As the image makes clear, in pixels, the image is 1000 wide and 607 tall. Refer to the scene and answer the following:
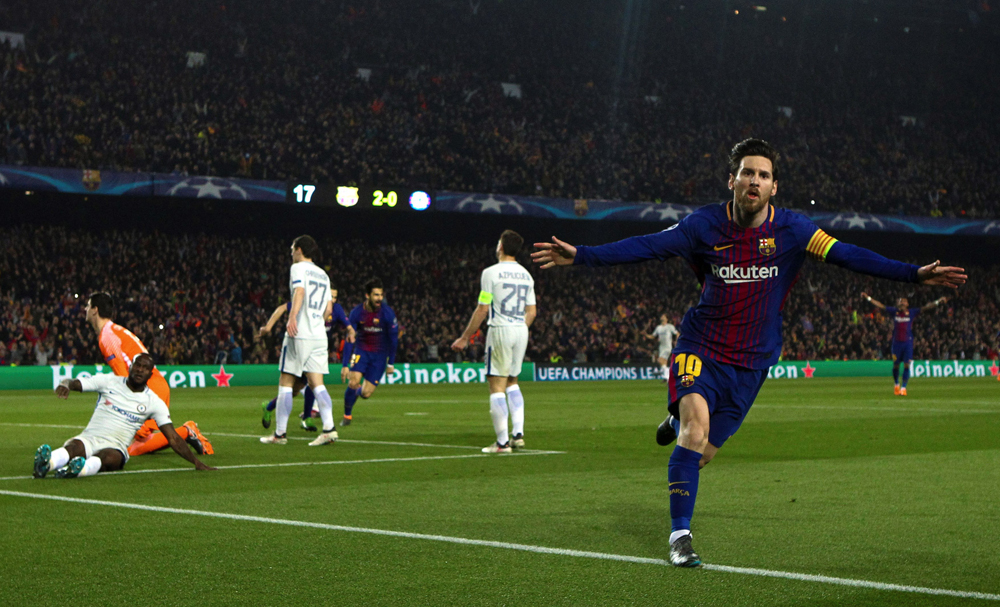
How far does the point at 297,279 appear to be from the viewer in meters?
12.7

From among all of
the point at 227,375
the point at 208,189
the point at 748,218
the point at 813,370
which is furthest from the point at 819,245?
the point at 813,370

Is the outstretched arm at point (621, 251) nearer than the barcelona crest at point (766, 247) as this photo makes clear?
Yes

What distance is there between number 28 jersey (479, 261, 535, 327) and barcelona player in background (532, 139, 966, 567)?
5.64 m

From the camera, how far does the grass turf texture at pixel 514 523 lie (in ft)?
16.8

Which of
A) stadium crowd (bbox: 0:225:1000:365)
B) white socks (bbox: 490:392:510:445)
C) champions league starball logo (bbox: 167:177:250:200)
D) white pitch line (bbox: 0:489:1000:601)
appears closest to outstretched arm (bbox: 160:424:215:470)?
white pitch line (bbox: 0:489:1000:601)

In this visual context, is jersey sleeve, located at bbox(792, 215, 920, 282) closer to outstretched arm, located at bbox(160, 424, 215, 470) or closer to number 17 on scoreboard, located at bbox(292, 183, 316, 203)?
outstretched arm, located at bbox(160, 424, 215, 470)

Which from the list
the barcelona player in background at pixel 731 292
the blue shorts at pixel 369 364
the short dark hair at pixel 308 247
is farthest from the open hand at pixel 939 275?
the blue shorts at pixel 369 364

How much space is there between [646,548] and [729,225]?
1774 millimetres

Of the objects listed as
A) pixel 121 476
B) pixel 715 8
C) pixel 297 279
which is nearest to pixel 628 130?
pixel 715 8

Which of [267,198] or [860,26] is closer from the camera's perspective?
[267,198]

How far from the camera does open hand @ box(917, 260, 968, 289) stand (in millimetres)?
5559

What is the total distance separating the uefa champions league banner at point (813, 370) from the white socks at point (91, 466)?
26875mm

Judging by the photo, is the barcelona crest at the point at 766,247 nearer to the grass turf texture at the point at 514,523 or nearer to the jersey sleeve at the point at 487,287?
the grass turf texture at the point at 514,523

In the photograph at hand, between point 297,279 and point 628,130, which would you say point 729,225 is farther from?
point 628,130
